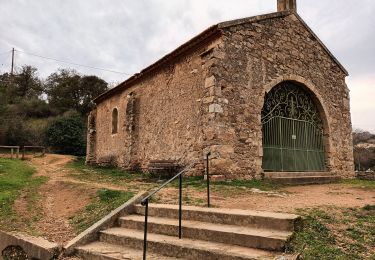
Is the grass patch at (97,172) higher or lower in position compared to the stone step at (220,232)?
higher

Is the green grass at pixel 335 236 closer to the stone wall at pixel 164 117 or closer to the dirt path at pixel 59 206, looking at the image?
the dirt path at pixel 59 206

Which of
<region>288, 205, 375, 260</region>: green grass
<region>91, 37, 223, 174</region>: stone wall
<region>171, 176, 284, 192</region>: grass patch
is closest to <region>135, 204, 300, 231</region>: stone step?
<region>288, 205, 375, 260</region>: green grass

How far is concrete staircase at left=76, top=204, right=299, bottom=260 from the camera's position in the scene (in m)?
Result: 4.44

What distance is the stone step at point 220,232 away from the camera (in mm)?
4453

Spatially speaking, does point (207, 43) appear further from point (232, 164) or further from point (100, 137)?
point (100, 137)

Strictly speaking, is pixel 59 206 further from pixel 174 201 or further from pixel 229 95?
pixel 229 95

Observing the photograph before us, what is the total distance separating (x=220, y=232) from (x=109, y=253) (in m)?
1.68

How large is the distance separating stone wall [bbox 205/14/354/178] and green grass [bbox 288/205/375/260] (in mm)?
4711

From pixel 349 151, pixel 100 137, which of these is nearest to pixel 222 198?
pixel 349 151

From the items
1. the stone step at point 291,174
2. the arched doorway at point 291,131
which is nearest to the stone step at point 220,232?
the stone step at point 291,174

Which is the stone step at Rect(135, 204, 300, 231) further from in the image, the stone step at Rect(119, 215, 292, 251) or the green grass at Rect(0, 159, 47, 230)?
the green grass at Rect(0, 159, 47, 230)

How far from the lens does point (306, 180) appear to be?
1206 cm

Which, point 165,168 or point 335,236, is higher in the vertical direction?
point 165,168

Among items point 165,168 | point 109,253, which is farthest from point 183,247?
point 165,168
